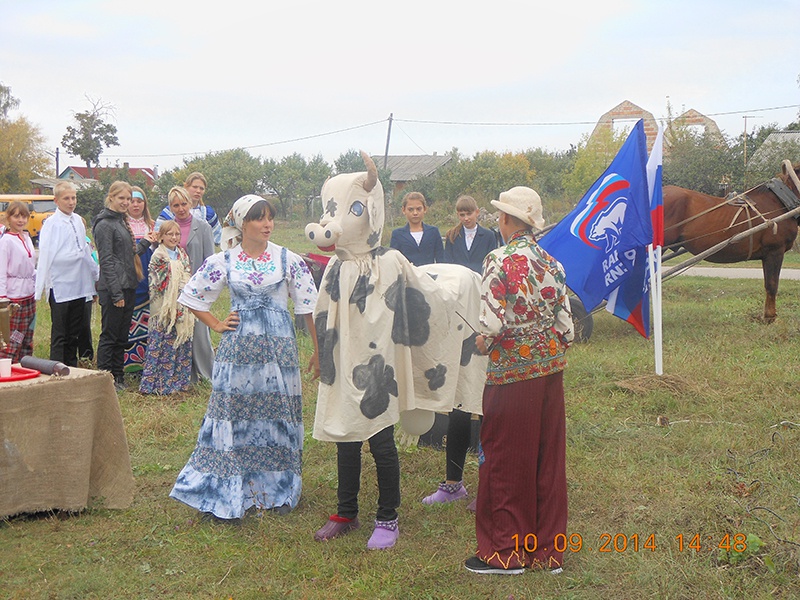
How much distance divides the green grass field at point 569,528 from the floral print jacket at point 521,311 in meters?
0.98

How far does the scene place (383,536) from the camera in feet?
13.3

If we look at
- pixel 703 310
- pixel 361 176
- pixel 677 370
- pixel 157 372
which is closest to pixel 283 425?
pixel 361 176

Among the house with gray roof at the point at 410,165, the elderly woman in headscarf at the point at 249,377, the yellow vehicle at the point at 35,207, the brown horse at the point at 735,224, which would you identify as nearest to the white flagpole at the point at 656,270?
the brown horse at the point at 735,224

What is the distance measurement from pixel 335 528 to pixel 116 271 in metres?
4.02

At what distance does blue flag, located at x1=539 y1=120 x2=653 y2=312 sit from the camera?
7.15 m

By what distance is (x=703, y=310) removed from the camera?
36.0 ft

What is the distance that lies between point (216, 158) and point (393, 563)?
127 feet

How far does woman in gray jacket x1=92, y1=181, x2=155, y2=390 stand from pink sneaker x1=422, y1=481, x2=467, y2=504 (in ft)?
12.7

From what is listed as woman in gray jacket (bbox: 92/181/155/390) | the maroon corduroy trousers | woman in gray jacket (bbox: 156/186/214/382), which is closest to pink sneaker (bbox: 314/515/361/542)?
the maroon corduroy trousers

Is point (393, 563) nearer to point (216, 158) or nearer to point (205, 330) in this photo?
point (205, 330)

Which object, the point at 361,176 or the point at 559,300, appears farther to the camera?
the point at 361,176

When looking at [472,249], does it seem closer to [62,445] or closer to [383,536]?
[383,536]

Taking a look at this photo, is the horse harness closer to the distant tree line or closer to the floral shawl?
the floral shawl

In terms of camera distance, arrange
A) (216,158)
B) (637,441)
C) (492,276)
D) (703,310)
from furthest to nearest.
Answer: (216,158) < (703,310) < (637,441) < (492,276)
